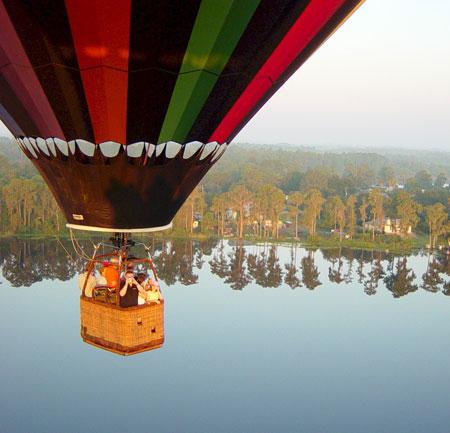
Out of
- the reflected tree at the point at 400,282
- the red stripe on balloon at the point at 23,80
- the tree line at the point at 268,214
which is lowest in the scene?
the reflected tree at the point at 400,282

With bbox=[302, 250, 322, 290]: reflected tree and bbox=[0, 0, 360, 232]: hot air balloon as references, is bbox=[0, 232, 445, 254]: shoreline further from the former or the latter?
bbox=[0, 0, 360, 232]: hot air balloon

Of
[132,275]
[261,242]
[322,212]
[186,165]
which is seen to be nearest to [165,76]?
[186,165]

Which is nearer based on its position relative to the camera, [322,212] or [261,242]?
[261,242]

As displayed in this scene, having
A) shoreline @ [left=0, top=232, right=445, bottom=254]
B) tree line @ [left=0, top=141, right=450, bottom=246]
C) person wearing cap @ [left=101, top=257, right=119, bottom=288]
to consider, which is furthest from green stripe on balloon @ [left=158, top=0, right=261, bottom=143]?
tree line @ [left=0, top=141, right=450, bottom=246]

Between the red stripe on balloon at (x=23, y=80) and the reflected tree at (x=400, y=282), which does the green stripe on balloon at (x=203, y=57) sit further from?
the reflected tree at (x=400, y=282)

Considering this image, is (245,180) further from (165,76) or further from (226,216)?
(165,76)

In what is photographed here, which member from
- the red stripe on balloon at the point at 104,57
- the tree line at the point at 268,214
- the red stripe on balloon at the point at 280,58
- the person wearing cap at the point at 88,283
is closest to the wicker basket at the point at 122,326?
the person wearing cap at the point at 88,283
